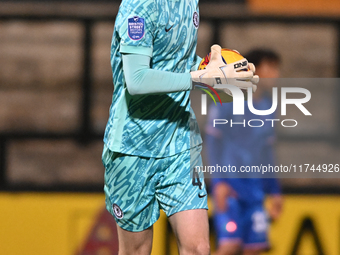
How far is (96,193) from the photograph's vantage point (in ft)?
11.6

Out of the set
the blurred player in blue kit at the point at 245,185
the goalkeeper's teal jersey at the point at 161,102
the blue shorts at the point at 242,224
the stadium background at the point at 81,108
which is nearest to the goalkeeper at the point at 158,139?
the goalkeeper's teal jersey at the point at 161,102

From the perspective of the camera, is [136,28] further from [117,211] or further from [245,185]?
[245,185]

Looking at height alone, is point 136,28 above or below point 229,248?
above

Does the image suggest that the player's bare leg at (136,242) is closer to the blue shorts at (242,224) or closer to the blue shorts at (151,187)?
the blue shorts at (151,187)

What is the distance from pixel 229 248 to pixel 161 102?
1591 mm

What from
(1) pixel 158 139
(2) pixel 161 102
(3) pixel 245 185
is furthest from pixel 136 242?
(3) pixel 245 185

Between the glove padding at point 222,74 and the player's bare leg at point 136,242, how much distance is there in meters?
0.72

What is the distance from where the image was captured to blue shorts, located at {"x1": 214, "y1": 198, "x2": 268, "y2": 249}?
3217 millimetres

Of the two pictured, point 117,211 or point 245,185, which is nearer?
point 117,211

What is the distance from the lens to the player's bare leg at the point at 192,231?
1.95 metres

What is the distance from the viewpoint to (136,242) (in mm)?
2111

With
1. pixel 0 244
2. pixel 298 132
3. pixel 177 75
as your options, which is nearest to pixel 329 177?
pixel 298 132

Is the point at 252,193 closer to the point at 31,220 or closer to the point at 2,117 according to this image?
the point at 31,220

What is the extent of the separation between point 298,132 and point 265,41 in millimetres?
749
